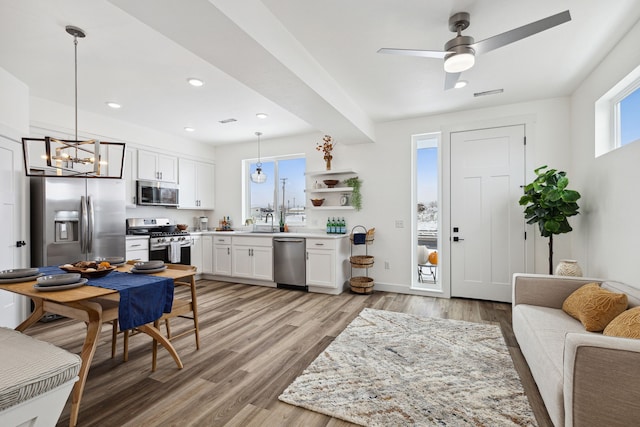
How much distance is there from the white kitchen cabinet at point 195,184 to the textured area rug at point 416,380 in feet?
13.6

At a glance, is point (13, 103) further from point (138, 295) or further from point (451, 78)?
point (451, 78)

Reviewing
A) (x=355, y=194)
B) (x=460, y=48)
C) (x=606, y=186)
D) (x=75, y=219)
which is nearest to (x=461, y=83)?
(x=460, y=48)

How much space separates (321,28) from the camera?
94.8 inches

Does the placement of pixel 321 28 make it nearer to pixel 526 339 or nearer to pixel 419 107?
pixel 419 107

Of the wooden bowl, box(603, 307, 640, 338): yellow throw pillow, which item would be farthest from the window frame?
the wooden bowl

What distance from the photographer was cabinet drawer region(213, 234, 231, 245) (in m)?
5.60

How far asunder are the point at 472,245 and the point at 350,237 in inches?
69.1

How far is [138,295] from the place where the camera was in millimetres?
2047

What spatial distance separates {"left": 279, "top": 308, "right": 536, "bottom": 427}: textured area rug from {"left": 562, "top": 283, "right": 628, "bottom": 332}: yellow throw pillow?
628mm

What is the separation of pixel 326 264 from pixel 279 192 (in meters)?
1.98

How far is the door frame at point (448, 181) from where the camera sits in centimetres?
404

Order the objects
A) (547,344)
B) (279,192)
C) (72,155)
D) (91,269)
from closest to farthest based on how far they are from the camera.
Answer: (547,344) → (91,269) → (72,155) → (279,192)

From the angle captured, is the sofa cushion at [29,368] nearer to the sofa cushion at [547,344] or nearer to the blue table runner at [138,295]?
the blue table runner at [138,295]

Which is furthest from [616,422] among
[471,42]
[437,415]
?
[471,42]
